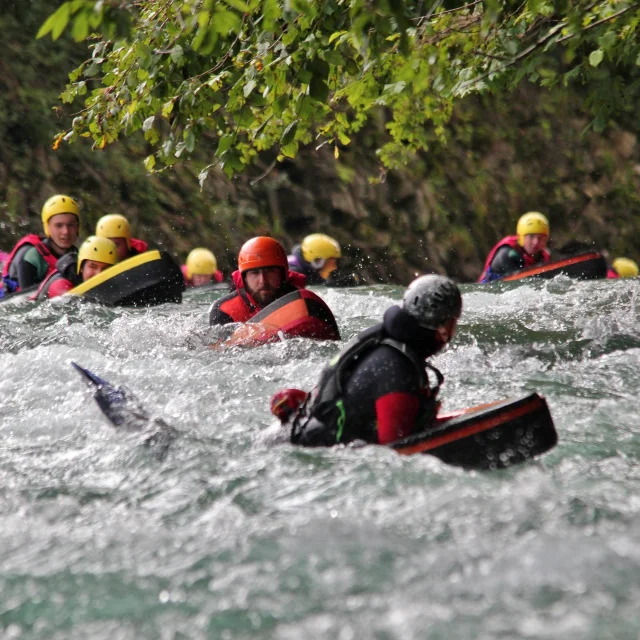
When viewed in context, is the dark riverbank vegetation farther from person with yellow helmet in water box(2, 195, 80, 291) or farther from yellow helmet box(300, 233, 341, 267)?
person with yellow helmet in water box(2, 195, 80, 291)

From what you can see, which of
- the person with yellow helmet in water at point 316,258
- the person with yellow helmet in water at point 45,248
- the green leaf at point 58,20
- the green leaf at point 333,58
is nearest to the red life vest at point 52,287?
the person with yellow helmet in water at point 45,248

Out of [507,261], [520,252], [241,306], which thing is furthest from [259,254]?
[520,252]

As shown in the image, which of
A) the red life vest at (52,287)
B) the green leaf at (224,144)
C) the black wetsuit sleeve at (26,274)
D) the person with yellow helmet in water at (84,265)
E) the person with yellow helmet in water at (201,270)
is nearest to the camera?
the green leaf at (224,144)

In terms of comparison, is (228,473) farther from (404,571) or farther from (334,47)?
(334,47)

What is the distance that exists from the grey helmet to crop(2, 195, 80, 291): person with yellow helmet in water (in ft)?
23.4

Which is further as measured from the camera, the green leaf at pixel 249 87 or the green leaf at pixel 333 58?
the green leaf at pixel 249 87

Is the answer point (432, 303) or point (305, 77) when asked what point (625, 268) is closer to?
point (305, 77)

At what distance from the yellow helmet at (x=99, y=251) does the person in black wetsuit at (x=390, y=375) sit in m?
6.35

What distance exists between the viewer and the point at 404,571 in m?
3.91

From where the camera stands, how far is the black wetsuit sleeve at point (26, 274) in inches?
434

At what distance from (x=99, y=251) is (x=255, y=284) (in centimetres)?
345

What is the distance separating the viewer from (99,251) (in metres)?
10.7

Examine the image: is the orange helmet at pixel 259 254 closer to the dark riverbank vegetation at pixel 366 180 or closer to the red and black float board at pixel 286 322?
the red and black float board at pixel 286 322

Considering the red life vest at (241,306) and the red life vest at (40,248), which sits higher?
the red life vest at (40,248)
